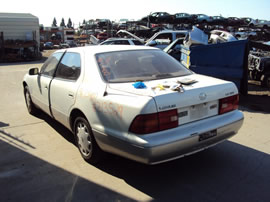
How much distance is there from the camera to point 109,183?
3.14 metres

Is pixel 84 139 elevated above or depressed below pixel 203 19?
below

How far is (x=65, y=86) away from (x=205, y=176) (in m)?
2.34

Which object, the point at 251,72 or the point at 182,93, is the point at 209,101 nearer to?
the point at 182,93

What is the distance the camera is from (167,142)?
2684mm

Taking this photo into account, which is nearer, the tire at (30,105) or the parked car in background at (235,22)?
the tire at (30,105)

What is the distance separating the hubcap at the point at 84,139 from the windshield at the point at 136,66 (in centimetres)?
78

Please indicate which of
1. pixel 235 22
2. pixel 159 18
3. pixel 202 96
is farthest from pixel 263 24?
pixel 202 96

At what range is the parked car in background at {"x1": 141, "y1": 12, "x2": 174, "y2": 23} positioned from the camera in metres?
25.9

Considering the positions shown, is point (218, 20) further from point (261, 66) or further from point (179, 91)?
point (179, 91)

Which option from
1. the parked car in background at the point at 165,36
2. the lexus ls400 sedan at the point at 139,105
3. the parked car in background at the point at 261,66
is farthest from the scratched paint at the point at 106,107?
the parked car in background at the point at 165,36

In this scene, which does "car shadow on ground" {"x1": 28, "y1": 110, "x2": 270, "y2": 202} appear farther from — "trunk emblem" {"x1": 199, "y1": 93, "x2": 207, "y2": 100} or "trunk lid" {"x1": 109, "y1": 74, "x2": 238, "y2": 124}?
"trunk emblem" {"x1": 199, "y1": 93, "x2": 207, "y2": 100}

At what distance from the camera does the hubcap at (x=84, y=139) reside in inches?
138

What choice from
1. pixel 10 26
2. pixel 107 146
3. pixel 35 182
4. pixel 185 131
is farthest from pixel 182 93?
pixel 10 26

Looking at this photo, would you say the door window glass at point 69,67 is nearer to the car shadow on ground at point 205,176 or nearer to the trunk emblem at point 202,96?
the car shadow on ground at point 205,176
